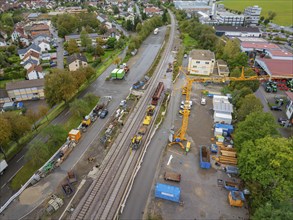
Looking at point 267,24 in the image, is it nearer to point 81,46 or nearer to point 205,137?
point 81,46

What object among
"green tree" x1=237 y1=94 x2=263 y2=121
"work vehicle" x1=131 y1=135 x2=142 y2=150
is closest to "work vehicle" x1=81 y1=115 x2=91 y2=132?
"work vehicle" x1=131 y1=135 x2=142 y2=150

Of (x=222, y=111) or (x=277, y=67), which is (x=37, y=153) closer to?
(x=222, y=111)

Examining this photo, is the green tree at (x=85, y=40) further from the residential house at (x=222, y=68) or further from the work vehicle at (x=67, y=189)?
the work vehicle at (x=67, y=189)

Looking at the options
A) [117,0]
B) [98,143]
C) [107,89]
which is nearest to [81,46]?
[107,89]

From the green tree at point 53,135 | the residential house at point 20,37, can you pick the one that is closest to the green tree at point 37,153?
the green tree at point 53,135

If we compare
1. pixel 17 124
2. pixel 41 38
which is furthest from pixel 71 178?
pixel 41 38

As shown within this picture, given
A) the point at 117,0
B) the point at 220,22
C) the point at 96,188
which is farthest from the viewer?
the point at 117,0
